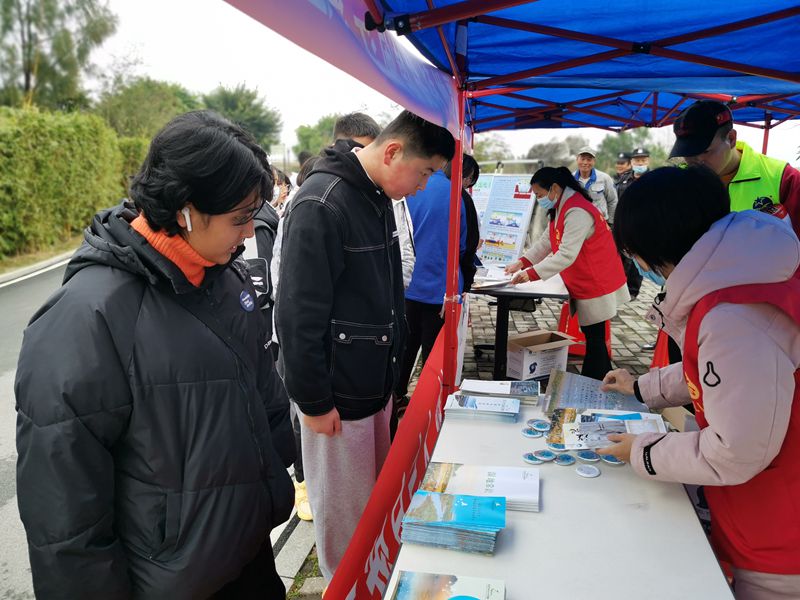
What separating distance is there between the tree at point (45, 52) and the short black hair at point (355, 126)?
95.3 ft

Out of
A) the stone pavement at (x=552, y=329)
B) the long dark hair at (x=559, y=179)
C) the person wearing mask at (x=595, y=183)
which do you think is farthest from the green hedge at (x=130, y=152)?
the long dark hair at (x=559, y=179)

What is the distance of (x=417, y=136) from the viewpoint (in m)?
1.85

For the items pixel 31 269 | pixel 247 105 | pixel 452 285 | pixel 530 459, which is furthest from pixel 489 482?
pixel 247 105

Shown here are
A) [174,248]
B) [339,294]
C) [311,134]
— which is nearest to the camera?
[174,248]

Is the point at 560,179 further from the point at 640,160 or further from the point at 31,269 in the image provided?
the point at 31,269

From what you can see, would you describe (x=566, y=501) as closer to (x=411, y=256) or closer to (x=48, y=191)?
(x=411, y=256)

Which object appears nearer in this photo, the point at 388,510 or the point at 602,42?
the point at 388,510

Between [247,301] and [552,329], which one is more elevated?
[247,301]

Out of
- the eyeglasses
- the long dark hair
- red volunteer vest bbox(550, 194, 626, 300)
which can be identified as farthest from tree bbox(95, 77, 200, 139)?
the eyeglasses

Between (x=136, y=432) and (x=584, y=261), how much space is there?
3.36 m

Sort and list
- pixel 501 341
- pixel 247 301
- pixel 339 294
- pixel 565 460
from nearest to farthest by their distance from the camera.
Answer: pixel 247 301
pixel 565 460
pixel 339 294
pixel 501 341

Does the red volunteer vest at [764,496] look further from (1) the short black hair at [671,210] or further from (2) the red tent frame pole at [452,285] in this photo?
(2) the red tent frame pole at [452,285]

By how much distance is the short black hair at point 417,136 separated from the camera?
185cm

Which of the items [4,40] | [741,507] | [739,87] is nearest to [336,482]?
[741,507]
